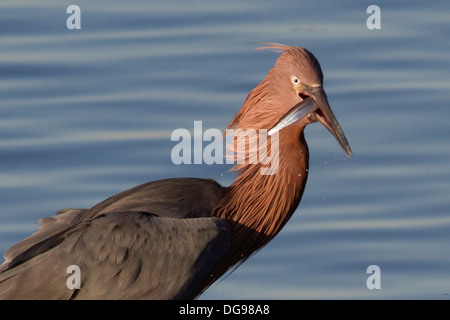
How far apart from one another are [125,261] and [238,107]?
4326 millimetres

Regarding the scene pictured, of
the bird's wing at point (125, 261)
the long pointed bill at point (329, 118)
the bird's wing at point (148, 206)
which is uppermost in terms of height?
the long pointed bill at point (329, 118)

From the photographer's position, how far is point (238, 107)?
12148 millimetres

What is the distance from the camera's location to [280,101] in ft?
27.5

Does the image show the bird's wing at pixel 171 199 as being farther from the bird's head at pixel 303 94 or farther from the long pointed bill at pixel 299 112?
the long pointed bill at pixel 299 112

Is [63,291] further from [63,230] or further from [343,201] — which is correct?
[343,201]

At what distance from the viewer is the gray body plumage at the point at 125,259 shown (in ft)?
26.2

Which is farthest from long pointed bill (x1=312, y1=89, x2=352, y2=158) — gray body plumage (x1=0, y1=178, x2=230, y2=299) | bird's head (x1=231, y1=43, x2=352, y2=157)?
gray body plumage (x1=0, y1=178, x2=230, y2=299)

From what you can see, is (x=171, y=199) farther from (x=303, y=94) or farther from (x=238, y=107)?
(x=238, y=107)

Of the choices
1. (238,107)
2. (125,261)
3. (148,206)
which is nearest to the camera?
(125,261)

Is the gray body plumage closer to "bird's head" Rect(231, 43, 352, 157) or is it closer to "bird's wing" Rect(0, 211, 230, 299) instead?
"bird's wing" Rect(0, 211, 230, 299)

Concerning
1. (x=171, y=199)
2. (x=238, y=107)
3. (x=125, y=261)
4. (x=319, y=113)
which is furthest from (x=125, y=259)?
(x=238, y=107)

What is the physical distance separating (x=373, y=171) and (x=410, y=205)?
0.68 m

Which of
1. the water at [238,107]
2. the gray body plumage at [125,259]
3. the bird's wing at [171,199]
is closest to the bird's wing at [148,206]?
the bird's wing at [171,199]

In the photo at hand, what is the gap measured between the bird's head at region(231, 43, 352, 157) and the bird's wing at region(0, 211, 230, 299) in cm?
90
